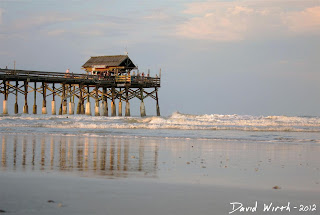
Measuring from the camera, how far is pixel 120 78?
52.4 m

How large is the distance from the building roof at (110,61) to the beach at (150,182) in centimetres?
4099

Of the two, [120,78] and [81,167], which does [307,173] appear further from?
[120,78]

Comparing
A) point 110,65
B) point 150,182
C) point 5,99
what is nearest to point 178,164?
point 150,182

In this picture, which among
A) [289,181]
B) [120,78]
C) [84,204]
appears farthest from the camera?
[120,78]

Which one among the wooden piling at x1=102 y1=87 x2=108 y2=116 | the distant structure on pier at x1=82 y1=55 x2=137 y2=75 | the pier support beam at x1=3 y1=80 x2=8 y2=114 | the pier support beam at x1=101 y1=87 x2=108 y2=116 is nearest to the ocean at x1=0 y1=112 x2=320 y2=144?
the pier support beam at x1=3 y1=80 x2=8 y2=114

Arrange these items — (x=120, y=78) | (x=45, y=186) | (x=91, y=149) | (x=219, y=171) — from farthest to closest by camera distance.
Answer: (x=120, y=78)
(x=91, y=149)
(x=219, y=171)
(x=45, y=186)

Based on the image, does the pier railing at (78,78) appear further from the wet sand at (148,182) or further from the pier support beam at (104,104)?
the wet sand at (148,182)

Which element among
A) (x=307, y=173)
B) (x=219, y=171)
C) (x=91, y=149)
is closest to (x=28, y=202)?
(x=219, y=171)

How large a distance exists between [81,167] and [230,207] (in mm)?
4503

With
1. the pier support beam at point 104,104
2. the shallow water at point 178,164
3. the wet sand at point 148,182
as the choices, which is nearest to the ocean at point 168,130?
the shallow water at point 178,164

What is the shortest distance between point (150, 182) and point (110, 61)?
1864 inches

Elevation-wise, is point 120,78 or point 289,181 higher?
point 120,78

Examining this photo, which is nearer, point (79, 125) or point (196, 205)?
point (196, 205)

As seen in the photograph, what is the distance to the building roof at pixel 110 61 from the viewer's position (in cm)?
5466
